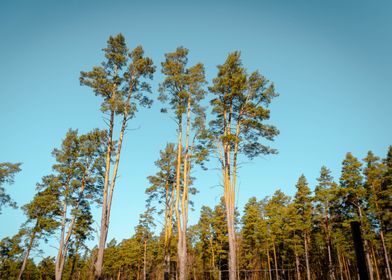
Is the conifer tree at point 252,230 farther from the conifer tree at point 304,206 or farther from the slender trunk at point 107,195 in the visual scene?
the slender trunk at point 107,195

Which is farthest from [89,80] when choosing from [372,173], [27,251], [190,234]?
[190,234]

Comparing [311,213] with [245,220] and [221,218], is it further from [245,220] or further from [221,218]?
[221,218]

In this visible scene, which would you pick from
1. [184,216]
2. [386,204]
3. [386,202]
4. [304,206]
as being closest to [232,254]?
[184,216]

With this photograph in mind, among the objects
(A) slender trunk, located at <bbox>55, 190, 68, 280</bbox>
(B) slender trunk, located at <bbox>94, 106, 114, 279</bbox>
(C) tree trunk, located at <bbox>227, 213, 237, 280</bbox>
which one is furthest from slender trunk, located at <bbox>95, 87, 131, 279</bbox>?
(A) slender trunk, located at <bbox>55, 190, 68, 280</bbox>

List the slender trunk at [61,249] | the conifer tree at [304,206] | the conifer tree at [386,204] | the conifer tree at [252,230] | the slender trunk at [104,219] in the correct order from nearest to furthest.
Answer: the slender trunk at [104,219] → the slender trunk at [61,249] → the conifer tree at [386,204] → the conifer tree at [304,206] → the conifer tree at [252,230]

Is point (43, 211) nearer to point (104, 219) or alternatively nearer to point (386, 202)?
point (104, 219)

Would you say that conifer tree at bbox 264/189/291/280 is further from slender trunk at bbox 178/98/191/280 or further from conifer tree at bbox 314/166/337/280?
slender trunk at bbox 178/98/191/280

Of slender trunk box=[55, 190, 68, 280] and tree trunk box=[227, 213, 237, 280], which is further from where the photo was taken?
slender trunk box=[55, 190, 68, 280]

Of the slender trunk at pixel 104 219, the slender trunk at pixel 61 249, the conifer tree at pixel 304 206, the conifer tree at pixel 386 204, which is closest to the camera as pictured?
the slender trunk at pixel 104 219

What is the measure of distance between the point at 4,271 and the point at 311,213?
3962cm

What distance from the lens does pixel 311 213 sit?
31000mm

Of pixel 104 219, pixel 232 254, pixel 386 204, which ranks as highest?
pixel 386 204

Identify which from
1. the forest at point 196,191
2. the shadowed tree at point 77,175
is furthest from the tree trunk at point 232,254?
the shadowed tree at point 77,175

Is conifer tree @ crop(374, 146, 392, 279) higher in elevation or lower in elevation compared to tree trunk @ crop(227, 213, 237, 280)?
higher
